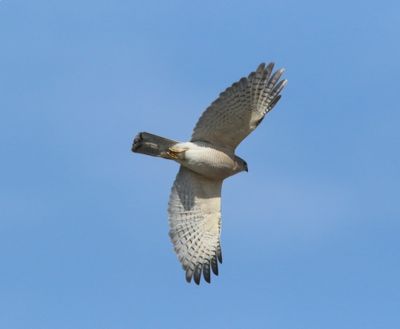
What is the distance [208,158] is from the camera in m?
24.0

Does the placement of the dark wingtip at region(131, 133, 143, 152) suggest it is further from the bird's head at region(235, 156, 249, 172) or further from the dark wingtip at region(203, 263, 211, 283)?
the dark wingtip at region(203, 263, 211, 283)

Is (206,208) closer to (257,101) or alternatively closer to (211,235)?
(211,235)

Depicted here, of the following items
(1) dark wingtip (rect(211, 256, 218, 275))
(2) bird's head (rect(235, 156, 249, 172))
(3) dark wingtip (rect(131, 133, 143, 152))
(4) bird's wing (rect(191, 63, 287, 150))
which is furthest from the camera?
(2) bird's head (rect(235, 156, 249, 172))

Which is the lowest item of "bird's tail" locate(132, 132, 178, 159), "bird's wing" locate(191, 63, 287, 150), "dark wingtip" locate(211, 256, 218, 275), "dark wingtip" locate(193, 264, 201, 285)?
"dark wingtip" locate(193, 264, 201, 285)

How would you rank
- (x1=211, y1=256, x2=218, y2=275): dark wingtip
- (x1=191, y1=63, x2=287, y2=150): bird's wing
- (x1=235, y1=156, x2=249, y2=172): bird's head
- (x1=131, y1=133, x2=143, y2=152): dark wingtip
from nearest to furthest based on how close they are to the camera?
(x1=191, y1=63, x2=287, y2=150): bird's wing
(x1=131, y1=133, x2=143, y2=152): dark wingtip
(x1=211, y1=256, x2=218, y2=275): dark wingtip
(x1=235, y1=156, x2=249, y2=172): bird's head

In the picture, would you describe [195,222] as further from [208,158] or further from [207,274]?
[208,158]

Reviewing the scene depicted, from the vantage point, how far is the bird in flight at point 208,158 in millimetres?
23812

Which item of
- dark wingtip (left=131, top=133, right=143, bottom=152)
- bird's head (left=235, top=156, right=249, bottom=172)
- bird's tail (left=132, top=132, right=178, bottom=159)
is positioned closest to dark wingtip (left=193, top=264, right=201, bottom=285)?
bird's head (left=235, top=156, right=249, bottom=172)

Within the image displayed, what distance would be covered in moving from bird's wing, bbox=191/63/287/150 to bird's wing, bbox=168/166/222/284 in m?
0.85

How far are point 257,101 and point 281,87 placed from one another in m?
0.43

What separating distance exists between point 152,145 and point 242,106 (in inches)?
59.8

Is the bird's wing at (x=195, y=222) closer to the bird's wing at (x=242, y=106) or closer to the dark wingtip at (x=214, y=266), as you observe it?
the dark wingtip at (x=214, y=266)

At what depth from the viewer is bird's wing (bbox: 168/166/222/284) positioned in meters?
24.1

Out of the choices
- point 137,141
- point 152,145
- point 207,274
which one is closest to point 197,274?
point 207,274
